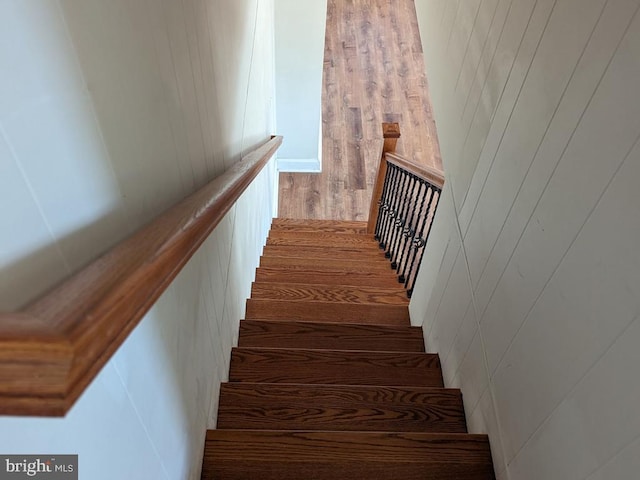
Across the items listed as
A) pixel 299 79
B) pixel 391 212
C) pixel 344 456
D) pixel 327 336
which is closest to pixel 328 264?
pixel 391 212

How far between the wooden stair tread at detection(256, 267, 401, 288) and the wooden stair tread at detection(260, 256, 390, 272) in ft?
0.26

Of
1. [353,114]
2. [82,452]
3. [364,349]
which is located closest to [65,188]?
[82,452]

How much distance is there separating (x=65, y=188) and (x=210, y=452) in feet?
3.92

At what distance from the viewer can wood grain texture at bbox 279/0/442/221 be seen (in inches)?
204

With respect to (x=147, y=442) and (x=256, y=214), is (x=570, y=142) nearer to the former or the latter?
(x=147, y=442)

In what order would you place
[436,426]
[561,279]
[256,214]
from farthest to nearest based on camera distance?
1. [256,214]
2. [436,426]
3. [561,279]

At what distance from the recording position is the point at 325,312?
255 centimetres

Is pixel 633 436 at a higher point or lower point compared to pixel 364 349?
higher

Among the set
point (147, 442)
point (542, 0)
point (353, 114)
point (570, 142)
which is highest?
point (542, 0)

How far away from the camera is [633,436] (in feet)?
2.77

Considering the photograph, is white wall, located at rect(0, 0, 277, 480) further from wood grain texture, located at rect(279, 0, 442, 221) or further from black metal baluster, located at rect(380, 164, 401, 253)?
wood grain texture, located at rect(279, 0, 442, 221)

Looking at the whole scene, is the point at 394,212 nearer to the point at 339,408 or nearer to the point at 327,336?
the point at 327,336

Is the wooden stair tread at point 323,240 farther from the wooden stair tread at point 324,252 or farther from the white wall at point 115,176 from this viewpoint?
the white wall at point 115,176

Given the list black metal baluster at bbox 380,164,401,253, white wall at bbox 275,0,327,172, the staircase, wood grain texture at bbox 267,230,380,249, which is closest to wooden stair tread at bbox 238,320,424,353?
the staircase
